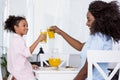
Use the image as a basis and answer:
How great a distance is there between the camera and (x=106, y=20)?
64.9 inches

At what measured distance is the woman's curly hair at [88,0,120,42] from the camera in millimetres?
1641

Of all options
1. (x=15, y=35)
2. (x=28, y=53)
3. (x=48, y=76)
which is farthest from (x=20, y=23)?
(x=48, y=76)

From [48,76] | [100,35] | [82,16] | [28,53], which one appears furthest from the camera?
[82,16]

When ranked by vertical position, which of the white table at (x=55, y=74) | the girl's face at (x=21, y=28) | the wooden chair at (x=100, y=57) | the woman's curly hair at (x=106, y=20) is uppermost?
the woman's curly hair at (x=106, y=20)

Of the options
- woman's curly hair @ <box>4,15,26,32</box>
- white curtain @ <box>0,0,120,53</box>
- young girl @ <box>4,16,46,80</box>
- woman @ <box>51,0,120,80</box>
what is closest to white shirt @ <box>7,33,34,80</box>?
young girl @ <box>4,16,46,80</box>

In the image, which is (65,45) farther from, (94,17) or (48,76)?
(94,17)

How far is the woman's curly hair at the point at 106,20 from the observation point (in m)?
1.64

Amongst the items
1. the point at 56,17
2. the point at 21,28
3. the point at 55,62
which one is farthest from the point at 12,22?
the point at 56,17

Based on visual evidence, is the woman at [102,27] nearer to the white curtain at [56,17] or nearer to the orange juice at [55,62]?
the orange juice at [55,62]

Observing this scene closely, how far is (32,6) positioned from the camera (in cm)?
355

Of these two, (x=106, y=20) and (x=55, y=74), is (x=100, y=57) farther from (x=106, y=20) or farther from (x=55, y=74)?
(x=55, y=74)

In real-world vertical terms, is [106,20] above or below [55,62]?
above

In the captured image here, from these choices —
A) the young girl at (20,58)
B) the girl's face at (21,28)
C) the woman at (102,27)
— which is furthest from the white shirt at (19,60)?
the woman at (102,27)

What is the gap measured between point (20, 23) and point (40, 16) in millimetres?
896
